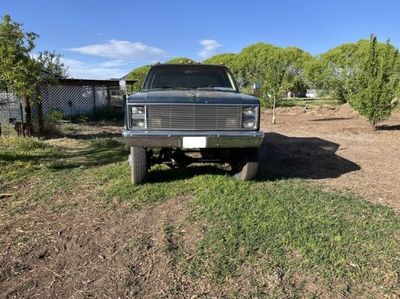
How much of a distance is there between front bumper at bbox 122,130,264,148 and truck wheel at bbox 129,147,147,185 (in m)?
0.30

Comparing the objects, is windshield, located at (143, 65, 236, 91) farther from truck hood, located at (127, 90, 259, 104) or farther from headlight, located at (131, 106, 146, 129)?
headlight, located at (131, 106, 146, 129)

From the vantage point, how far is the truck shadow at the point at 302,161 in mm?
6354

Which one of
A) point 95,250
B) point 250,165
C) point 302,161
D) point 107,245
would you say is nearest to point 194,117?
point 250,165

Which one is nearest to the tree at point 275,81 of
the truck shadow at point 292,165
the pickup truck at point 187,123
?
the truck shadow at point 292,165

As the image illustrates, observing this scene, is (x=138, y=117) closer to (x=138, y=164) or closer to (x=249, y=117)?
(x=138, y=164)

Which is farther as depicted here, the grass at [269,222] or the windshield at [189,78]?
the windshield at [189,78]

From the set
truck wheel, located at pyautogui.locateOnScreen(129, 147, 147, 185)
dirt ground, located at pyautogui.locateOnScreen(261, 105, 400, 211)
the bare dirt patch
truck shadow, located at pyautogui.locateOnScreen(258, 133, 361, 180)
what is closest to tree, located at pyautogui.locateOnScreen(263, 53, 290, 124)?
dirt ground, located at pyautogui.locateOnScreen(261, 105, 400, 211)

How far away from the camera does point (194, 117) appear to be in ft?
16.2

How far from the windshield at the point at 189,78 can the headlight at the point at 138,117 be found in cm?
125

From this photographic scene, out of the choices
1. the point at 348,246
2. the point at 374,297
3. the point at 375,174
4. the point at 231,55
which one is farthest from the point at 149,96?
the point at 231,55

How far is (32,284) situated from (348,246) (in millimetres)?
2681

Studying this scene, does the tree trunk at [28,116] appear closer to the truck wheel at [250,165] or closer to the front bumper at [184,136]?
the front bumper at [184,136]

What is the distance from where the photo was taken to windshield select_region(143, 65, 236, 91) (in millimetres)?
6160

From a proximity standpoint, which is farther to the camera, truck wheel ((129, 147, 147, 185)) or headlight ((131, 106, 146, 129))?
truck wheel ((129, 147, 147, 185))
